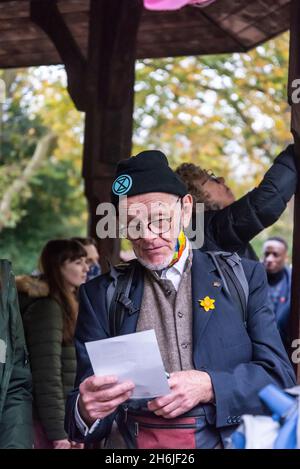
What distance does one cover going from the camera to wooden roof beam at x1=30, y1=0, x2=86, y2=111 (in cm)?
705

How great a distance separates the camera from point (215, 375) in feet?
10.4

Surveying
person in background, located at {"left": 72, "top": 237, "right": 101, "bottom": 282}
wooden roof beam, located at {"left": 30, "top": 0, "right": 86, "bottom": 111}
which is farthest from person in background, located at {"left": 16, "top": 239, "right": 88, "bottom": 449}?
wooden roof beam, located at {"left": 30, "top": 0, "right": 86, "bottom": 111}

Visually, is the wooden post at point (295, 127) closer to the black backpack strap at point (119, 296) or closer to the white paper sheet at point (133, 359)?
the black backpack strap at point (119, 296)

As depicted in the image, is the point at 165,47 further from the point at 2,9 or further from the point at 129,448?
the point at 129,448

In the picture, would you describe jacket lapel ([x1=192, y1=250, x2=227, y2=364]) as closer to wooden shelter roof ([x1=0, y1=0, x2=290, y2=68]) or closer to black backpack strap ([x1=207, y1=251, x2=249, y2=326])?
black backpack strap ([x1=207, y1=251, x2=249, y2=326])

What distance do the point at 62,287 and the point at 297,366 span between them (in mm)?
2165

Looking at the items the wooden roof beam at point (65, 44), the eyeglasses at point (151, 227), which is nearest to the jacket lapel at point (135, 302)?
the eyeglasses at point (151, 227)

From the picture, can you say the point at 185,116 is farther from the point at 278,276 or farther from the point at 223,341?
the point at 223,341

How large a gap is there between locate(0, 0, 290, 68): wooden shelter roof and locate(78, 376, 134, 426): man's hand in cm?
411

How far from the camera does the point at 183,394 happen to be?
310 cm

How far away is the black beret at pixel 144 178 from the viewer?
334 cm

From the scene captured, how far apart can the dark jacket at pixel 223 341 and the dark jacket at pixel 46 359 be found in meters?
2.15
